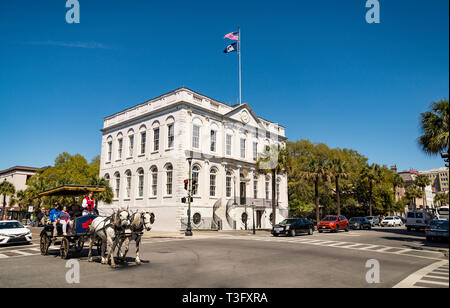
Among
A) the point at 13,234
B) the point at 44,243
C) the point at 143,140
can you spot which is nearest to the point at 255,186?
the point at 143,140

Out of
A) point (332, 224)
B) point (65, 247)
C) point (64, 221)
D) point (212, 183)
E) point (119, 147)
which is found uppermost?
point (119, 147)

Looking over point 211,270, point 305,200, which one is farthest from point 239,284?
point 305,200

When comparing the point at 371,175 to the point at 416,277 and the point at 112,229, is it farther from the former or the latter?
the point at 112,229

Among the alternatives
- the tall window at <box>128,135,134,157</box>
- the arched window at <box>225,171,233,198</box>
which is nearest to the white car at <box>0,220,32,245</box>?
the tall window at <box>128,135,134,157</box>

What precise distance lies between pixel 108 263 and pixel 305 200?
4925 centimetres

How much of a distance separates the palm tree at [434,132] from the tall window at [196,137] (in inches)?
868

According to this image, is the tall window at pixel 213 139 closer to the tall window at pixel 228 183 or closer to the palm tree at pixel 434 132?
the tall window at pixel 228 183

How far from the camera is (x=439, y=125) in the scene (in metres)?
20.0

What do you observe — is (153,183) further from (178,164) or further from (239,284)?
(239,284)

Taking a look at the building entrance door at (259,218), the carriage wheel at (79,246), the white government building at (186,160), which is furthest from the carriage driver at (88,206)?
the building entrance door at (259,218)

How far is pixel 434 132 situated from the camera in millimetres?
19906

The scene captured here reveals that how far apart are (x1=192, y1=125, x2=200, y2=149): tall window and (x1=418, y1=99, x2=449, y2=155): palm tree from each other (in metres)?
22.0

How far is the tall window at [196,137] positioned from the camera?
3547 cm

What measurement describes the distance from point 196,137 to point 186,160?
3252mm
